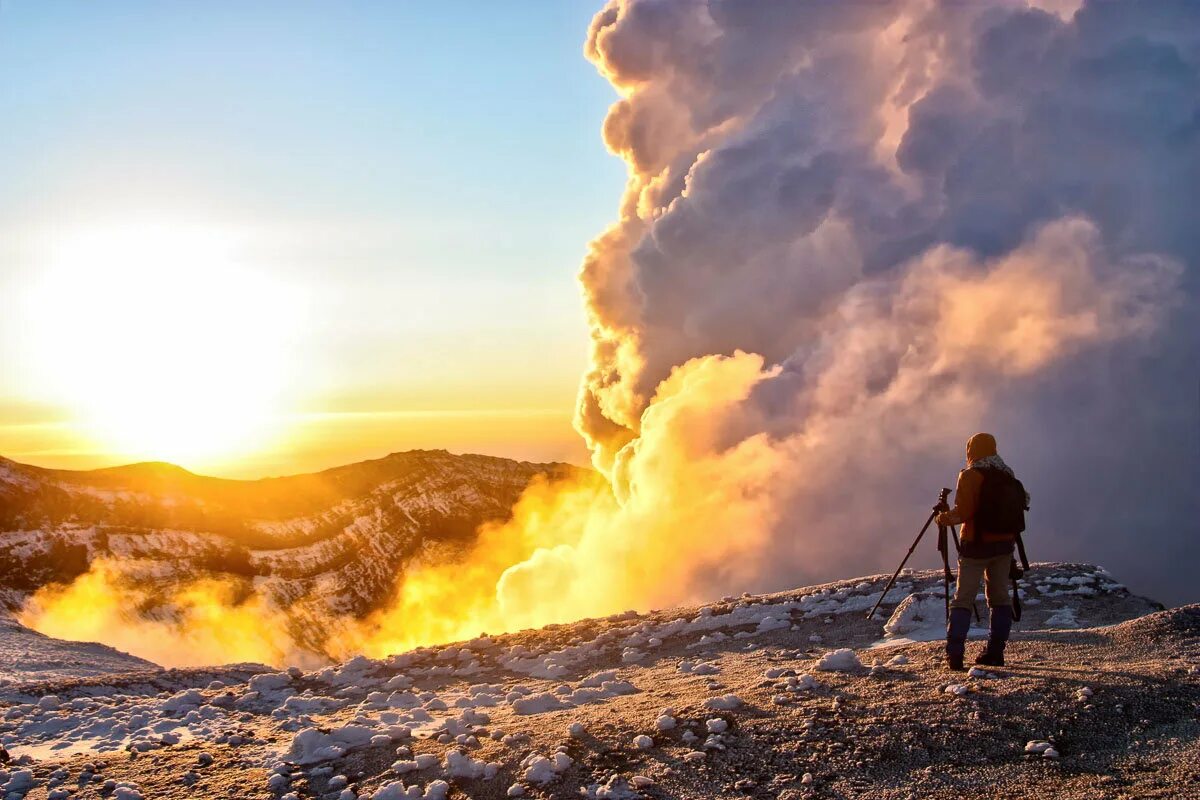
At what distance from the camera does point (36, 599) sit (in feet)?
190

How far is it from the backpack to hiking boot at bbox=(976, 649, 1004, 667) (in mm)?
1619

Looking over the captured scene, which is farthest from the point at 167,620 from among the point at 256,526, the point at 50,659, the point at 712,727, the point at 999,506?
the point at 999,506

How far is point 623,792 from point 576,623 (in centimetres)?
1332

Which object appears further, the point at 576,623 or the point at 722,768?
the point at 576,623

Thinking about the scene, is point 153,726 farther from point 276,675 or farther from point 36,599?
point 36,599

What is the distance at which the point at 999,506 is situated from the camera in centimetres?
1152

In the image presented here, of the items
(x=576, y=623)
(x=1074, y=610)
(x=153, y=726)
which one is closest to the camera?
(x=153, y=726)

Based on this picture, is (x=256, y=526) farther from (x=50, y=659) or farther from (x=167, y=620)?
(x=50, y=659)

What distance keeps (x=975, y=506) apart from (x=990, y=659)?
6.93 ft

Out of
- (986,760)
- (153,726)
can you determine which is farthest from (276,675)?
(986,760)

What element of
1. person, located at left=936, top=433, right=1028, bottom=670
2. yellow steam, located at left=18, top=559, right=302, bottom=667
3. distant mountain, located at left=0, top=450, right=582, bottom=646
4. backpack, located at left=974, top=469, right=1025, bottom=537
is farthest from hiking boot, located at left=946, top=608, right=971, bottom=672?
distant mountain, located at left=0, top=450, right=582, bottom=646

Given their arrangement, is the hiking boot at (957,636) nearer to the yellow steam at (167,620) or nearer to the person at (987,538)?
the person at (987,538)

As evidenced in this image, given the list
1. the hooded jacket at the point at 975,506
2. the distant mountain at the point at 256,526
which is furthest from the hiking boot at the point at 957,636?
the distant mountain at the point at 256,526

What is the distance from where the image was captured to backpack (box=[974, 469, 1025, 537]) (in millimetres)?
11500
